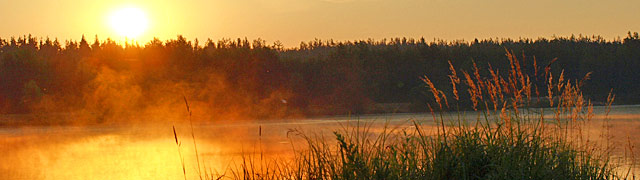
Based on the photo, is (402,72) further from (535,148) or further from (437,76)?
(535,148)

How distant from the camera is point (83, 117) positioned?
36750 mm

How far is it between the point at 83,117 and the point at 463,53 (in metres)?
32.9

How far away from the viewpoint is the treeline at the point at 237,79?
42188mm

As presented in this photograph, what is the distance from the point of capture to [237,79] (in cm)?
4731

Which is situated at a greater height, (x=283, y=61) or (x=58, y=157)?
(x=283, y=61)

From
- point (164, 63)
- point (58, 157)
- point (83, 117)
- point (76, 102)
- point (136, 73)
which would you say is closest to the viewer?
point (58, 157)

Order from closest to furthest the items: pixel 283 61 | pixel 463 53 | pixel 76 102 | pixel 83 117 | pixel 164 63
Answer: pixel 83 117, pixel 76 102, pixel 164 63, pixel 283 61, pixel 463 53

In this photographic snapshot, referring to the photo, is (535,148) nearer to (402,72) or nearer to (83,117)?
(83,117)

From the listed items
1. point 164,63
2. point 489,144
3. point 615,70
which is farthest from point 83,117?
point 615,70

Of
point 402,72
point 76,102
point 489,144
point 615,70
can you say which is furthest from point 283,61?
point 489,144

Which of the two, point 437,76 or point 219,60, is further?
point 437,76

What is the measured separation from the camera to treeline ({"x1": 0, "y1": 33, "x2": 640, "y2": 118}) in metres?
42.2

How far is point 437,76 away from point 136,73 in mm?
21944

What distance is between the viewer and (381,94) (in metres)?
52.4
